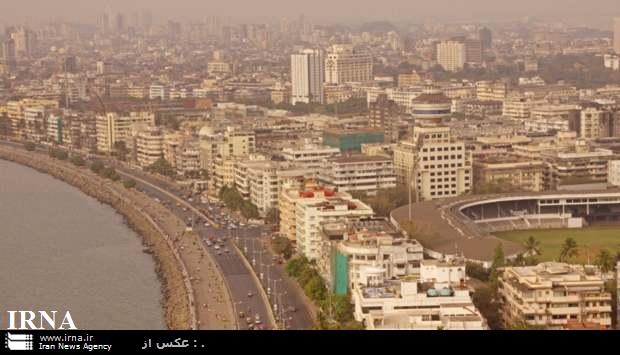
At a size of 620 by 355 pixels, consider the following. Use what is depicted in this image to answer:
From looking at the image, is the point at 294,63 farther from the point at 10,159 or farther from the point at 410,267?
the point at 410,267

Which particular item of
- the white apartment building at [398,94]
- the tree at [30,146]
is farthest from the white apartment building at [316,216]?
the white apartment building at [398,94]

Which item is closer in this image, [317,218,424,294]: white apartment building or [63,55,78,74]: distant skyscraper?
[317,218,424,294]: white apartment building

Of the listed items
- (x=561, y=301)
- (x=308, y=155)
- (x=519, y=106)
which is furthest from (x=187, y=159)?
(x=561, y=301)

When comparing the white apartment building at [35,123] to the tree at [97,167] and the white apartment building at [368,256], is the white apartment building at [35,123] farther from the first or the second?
the white apartment building at [368,256]

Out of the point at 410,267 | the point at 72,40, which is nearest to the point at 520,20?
the point at 72,40

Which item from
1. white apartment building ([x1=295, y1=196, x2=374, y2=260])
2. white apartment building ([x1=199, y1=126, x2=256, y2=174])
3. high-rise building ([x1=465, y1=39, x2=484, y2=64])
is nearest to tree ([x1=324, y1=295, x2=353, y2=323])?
white apartment building ([x1=295, y1=196, x2=374, y2=260])

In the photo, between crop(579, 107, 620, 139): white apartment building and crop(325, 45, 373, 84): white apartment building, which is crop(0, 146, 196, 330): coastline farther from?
crop(325, 45, 373, 84): white apartment building
